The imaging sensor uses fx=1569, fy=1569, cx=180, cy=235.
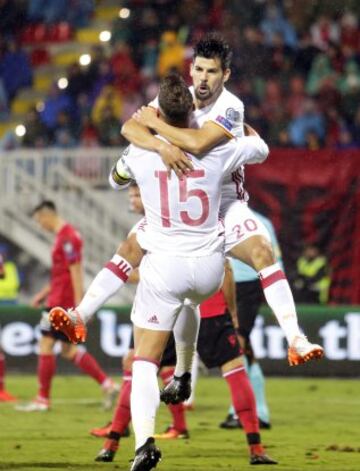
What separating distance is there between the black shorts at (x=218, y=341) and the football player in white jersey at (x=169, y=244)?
1931 millimetres

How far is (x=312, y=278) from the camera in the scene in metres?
20.5

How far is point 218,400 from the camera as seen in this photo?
17.0m

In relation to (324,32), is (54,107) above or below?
below

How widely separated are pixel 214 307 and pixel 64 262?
402 centimetres

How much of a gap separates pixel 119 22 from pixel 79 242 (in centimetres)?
1109

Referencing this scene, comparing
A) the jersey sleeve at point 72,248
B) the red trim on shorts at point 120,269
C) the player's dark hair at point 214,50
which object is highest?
the player's dark hair at point 214,50

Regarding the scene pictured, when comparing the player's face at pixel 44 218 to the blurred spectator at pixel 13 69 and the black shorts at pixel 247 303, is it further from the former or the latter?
the blurred spectator at pixel 13 69

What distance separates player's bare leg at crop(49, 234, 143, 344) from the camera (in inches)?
388

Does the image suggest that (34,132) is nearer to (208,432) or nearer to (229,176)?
(208,432)

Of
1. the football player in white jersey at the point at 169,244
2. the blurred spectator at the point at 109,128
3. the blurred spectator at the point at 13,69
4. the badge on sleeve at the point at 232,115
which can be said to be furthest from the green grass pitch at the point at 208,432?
the blurred spectator at the point at 13,69

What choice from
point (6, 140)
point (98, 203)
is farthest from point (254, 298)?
point (6, 140)

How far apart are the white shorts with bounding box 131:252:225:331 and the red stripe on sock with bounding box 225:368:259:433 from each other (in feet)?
5.35

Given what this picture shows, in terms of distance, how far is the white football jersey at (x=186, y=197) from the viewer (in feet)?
31.3

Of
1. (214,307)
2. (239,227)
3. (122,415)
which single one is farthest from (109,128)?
(239,227)
